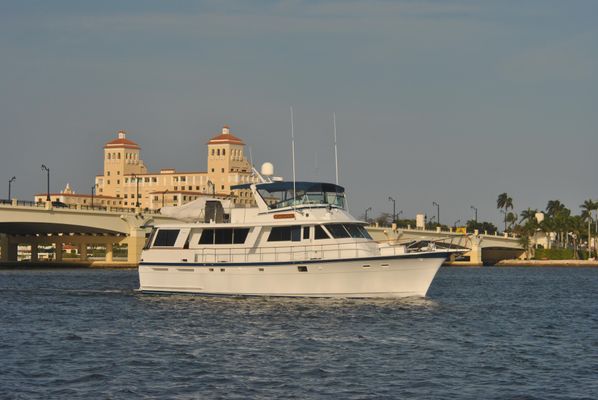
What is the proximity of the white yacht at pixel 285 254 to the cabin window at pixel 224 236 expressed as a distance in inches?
2.2

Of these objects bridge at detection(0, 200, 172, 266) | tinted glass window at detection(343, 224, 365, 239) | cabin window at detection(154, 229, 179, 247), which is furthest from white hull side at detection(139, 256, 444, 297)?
bridge at detection(0, 200, 172, 266)

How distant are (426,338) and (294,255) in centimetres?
1219

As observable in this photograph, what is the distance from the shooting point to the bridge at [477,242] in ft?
426

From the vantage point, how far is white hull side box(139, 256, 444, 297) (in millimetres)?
45000

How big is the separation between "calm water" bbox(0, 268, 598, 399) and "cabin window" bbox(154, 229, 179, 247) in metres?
2.79

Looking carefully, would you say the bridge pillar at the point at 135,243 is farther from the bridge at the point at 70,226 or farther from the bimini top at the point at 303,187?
the bimini top at the point at 303,187

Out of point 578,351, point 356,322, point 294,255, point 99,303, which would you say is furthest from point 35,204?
point 578,351

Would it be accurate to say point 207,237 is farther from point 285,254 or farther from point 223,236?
point 285,254

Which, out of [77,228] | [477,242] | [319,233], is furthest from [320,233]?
[477,242]

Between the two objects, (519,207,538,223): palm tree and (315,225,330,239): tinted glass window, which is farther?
(519,207,538,223): palm tree

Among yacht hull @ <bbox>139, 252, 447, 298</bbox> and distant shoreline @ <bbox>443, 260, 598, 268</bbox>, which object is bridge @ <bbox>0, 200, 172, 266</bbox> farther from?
distant shoreline @ <bbox>443, 260, 598, 268</bbox>

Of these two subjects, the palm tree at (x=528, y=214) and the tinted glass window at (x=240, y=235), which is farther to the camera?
the palm tree at (x=528, y=214)

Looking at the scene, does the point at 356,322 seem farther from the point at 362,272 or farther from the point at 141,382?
the point at 141,382

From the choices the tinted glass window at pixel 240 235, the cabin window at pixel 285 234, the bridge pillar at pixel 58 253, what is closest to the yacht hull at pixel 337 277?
the tinted glass window at pixel 240 235
